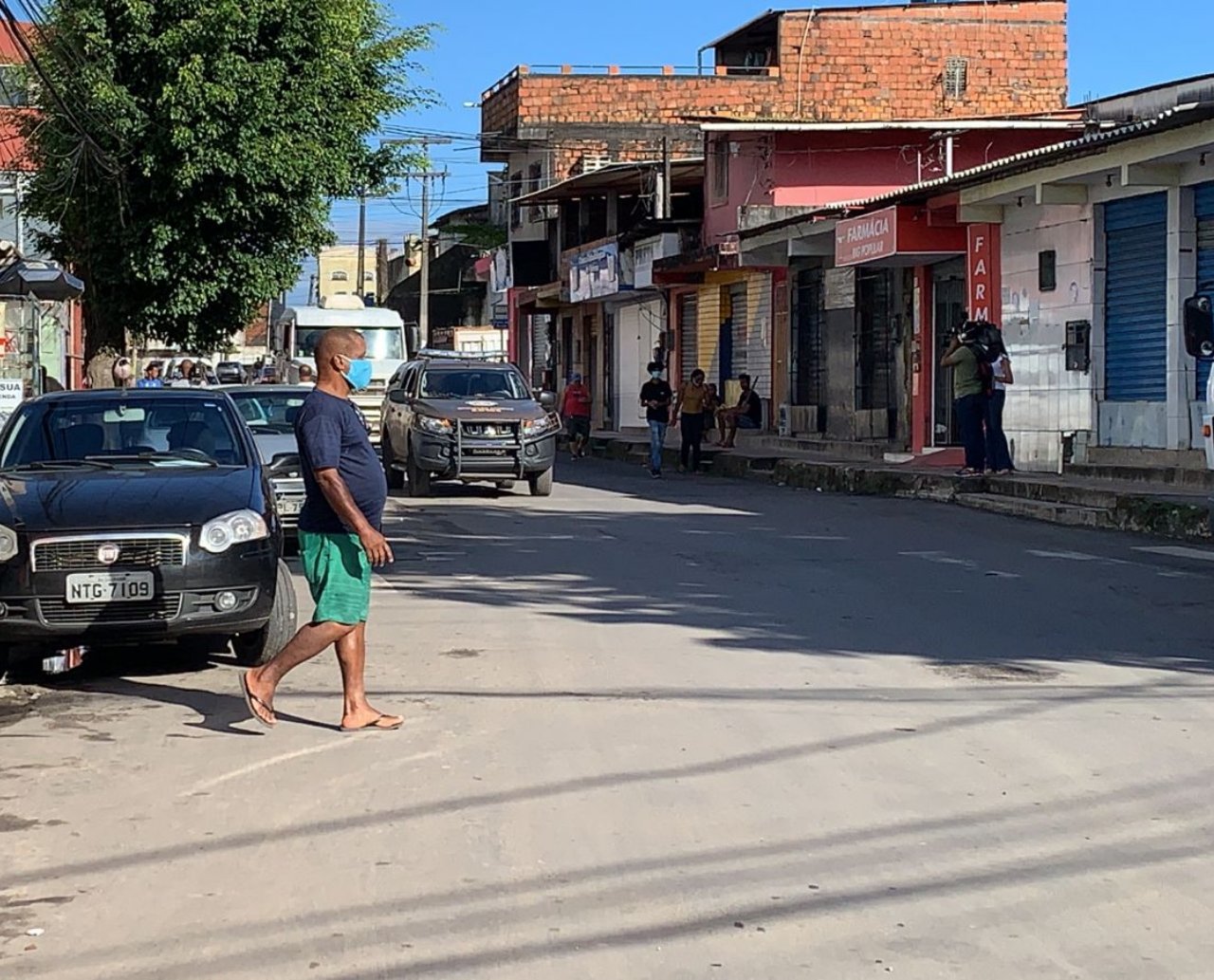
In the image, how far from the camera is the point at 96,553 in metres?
8.88

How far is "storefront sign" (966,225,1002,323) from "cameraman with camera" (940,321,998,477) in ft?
9.57

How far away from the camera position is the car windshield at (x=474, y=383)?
2334 centimetres

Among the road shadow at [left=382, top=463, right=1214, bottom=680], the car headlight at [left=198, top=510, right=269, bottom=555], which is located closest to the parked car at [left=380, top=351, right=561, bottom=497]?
the road shadow at [left=382, top=463, right=1214, bottom=680]

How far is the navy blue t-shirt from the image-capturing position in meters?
7.59

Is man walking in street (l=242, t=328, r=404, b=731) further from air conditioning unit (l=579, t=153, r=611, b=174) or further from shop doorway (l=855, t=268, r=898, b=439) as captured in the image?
air conditioning unit (l=579, t=153, r=611, b=174)

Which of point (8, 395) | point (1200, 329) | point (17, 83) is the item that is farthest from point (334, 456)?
point (17, 83)

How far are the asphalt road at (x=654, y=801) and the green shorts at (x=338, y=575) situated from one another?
0.57 meters

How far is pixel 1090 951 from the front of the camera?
15.8 ft

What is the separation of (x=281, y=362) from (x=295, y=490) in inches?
789

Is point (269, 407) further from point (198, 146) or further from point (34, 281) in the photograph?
point (198, 146)

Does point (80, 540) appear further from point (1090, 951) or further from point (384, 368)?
point (384, 368)

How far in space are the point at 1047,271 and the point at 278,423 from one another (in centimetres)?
1153

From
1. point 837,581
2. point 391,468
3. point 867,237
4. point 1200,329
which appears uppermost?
point 867,237

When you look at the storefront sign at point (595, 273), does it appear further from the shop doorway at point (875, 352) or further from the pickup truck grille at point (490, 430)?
the pickup truck grille at point (490, 430)
